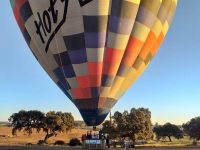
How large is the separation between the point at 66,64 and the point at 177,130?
43.5m

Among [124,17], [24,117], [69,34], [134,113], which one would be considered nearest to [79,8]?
[69,34]

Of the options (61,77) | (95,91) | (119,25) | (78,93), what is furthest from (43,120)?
(119,25)

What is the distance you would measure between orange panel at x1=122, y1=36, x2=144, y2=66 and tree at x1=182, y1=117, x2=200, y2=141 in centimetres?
3099

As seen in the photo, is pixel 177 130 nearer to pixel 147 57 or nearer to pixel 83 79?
pixel 147 57

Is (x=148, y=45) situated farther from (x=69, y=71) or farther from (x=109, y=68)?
(x=69, y=71)

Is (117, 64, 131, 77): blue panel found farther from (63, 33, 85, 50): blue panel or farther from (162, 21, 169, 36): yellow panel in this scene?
(162, 21, 169, 36): yellow panel

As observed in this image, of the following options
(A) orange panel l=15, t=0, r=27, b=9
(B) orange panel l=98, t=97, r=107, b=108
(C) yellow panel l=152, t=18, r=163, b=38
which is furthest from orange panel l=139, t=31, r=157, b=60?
(A) orange panel l=15, t=0, r=27, b=9

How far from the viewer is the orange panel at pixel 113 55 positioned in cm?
1630

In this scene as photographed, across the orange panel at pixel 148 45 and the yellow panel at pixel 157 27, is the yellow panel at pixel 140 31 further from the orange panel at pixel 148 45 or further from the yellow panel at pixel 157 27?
the yellow panel at pixel 157 27

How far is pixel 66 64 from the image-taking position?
16.6m

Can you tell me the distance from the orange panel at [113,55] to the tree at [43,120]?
83.6 feet

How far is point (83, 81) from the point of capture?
16.3 metres

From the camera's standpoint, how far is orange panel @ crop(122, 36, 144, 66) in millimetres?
Result: 17062

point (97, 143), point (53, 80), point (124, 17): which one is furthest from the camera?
point (53, 80)
